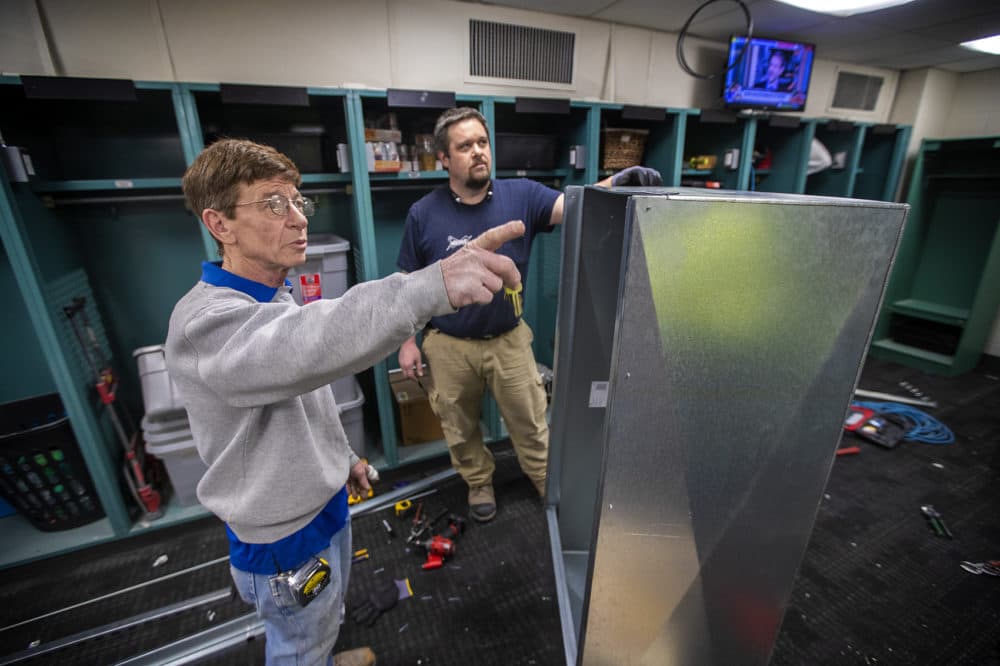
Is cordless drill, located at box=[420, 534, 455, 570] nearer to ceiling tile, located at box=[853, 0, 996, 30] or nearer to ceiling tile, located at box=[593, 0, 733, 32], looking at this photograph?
ceiling tile, located at box=[593, 0, 733, 32]

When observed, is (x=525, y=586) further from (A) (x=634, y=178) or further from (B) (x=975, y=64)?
(B) (x=975, y=64)

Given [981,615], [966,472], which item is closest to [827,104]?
[966,472]

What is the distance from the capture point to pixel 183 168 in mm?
2102

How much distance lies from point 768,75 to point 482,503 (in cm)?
321

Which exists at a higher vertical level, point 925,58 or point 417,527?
point 925,58

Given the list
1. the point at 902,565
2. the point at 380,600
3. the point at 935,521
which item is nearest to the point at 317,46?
the point at 380,600

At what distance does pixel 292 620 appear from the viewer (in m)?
0.96

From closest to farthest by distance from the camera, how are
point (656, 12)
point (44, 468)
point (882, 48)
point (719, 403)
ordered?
point (719, 403) < point (44, 468) < point (656, 12) < point (882, 48)

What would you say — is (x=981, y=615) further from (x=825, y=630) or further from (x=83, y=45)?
(x=83, y=45)

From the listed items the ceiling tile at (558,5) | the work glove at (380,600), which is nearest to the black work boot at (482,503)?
the work glove at (380,600)

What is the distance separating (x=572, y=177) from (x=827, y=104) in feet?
9.13

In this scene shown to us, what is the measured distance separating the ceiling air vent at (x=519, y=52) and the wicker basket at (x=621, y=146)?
515 mm

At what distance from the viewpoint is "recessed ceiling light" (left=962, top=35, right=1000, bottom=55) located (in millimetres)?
2795

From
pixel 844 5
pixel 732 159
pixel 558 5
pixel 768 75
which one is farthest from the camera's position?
pixel 732 159
